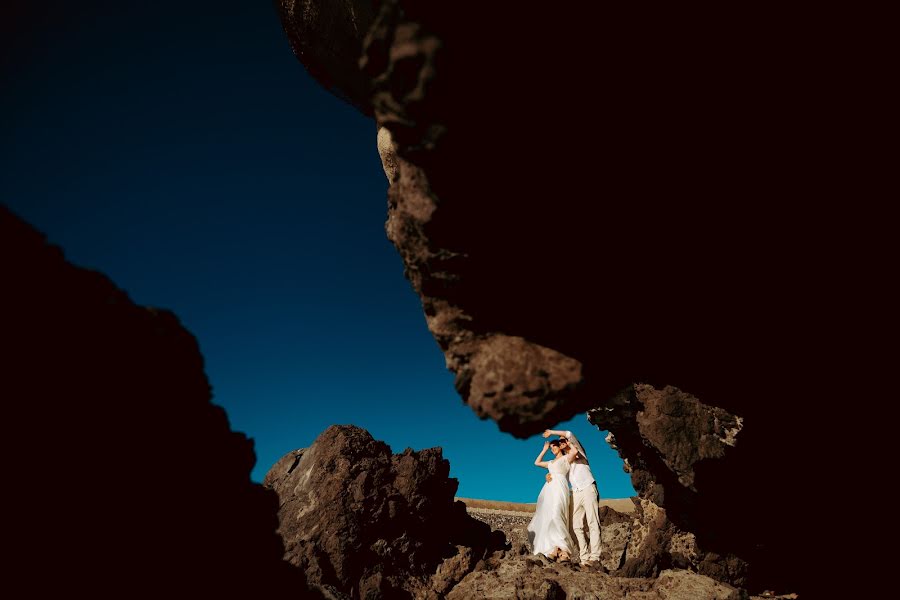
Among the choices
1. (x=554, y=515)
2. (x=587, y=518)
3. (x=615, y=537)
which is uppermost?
(x=554, y=515)

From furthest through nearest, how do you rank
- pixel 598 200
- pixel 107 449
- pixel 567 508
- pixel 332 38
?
pixel 567 508 → pixel 332 38 → pixel 598 200 → pixel 107 449

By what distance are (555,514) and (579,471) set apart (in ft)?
4.57

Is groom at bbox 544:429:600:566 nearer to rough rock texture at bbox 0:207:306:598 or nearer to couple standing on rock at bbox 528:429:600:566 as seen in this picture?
couple standing on rock at bbox 528:429:600:566

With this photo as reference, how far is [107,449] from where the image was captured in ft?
12.0

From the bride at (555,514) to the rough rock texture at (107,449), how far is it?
8.77m

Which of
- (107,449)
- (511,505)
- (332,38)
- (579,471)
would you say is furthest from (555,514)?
(511,505)

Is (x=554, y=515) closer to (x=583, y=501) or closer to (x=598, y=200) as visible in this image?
(x=583, y=501)

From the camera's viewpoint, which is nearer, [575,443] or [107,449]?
[107,449]

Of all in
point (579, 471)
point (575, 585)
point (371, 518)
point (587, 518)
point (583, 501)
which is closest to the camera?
point (575, 585)

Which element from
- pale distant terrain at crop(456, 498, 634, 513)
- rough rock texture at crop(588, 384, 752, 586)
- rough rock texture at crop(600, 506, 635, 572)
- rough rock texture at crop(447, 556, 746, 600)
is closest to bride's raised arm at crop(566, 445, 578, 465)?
rough rock texture at crop(588, 384, 752, 586)

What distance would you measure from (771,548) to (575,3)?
1117 centimetres

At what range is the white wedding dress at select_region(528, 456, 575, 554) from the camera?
11570 mm

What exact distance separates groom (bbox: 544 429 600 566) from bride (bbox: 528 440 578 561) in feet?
0.61

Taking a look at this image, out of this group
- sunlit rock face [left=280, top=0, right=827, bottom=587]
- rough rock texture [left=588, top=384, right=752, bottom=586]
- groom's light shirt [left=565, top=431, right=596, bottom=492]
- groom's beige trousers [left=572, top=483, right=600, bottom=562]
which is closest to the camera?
sunlit rock face [left=280, top=0, right=827, bottom=587]
